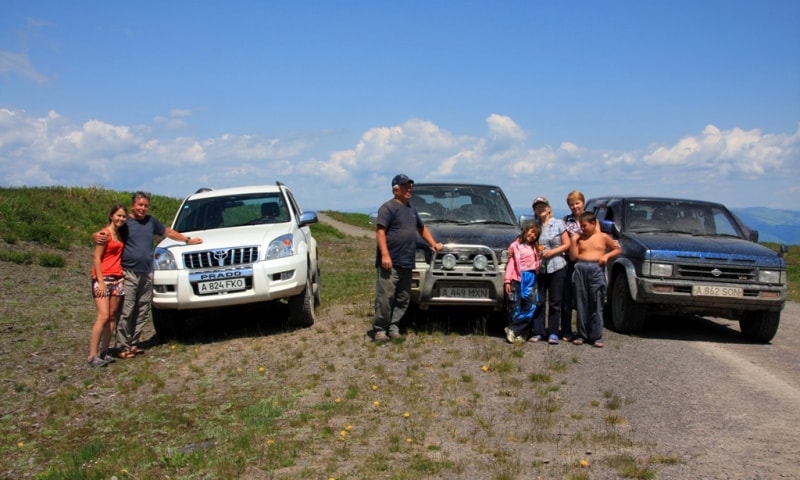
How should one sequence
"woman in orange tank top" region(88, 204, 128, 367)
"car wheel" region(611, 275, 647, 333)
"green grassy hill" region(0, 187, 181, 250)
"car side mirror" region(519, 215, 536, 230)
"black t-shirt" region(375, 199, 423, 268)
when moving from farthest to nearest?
"green grassy hill" region(0, 187, 181, 250) < "car wheel" region(611, 275, 647, 333) < "car side mirror" region(519, 215, 536, 230) < "black t-shirt" region(375, 199, 423, 268) < "woman in orange tank top" region(88, 204, 128, 367)

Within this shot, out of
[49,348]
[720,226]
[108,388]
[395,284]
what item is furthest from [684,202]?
[49,348]

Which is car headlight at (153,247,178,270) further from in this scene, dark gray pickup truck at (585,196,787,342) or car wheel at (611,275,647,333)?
car wheel at (611,275,647,333)

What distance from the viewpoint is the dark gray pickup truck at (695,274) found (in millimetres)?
8805

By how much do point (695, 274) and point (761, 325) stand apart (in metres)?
1.33

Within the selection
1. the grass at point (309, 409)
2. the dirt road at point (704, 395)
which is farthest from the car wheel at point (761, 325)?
the grass at point (309, 409)

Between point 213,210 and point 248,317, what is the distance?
183 cm

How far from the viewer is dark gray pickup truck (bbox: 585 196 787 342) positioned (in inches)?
347

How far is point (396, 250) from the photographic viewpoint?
26.7 ft

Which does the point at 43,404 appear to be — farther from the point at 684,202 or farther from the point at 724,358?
the point at 684,202

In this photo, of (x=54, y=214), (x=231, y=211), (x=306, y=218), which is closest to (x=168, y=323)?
(x=231, y=211)

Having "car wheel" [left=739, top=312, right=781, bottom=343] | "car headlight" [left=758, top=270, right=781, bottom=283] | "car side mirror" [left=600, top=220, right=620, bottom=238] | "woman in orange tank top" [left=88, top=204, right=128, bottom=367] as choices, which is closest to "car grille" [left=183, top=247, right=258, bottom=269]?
"woman in orange tank top" [left=88, top=204, right=128, bottom=367]

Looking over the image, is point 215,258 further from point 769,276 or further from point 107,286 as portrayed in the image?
point 769,276

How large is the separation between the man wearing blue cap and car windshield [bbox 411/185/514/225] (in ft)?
4.70

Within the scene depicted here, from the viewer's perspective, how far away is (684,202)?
10.4 metres
